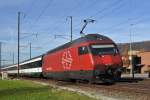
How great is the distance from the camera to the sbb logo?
112 feet

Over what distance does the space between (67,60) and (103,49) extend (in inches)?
237

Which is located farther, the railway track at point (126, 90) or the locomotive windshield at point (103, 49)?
the locomotive windshield at point (103, 49)

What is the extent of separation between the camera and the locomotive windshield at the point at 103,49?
2927 centimetres

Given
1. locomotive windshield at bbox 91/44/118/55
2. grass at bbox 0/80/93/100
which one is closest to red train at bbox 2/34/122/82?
locomotive windshield at bbox 91/44/118/55

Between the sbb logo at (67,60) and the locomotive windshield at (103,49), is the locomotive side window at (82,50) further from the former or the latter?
the sbb logo at (67,60)

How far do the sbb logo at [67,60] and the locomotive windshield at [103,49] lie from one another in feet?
14.0

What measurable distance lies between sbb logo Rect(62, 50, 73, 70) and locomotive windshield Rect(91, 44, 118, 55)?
4.27 m

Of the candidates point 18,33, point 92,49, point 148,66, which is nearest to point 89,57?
point 92,49

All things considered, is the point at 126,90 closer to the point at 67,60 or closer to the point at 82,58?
the point at 82,58

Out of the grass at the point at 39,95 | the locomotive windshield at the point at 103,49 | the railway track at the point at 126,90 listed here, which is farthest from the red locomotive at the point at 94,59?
the grass at the point at 39,95

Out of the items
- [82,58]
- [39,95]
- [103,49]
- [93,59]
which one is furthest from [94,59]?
[39,95]

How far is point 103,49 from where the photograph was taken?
29.6 meters

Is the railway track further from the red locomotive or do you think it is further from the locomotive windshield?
the locomotive windshield

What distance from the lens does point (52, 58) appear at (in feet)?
146
